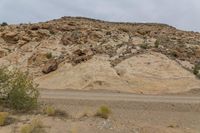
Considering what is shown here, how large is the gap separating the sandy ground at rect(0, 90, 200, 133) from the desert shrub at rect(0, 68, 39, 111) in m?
1.45

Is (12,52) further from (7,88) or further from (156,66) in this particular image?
(7,88)

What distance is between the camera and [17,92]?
23.7 m

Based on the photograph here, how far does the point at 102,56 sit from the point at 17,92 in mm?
25804

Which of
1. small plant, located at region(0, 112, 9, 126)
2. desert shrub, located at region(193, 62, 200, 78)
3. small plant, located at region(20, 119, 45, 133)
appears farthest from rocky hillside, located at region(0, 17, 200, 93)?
small plant, located at region(20, 119, 45, 133)

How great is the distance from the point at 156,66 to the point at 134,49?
622 cm

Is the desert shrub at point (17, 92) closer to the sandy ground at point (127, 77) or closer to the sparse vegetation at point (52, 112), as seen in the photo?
the sparse vegetation at point (52, 112)

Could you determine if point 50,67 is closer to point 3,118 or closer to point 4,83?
point 4,83

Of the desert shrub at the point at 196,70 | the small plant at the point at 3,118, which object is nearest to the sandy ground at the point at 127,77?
the desert shrub at the point at 196,70

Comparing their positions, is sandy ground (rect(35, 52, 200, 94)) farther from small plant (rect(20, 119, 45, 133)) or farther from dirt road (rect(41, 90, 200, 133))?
small plant (rect(20, 119, 45, 133))

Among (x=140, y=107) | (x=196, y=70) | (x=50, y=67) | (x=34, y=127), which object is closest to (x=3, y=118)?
(x=34, y=127)

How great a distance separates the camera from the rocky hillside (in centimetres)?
4306

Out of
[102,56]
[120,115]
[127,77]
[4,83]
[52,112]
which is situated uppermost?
[4,83]

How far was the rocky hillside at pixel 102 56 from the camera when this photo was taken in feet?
141

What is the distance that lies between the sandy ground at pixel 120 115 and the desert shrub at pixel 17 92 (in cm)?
145
